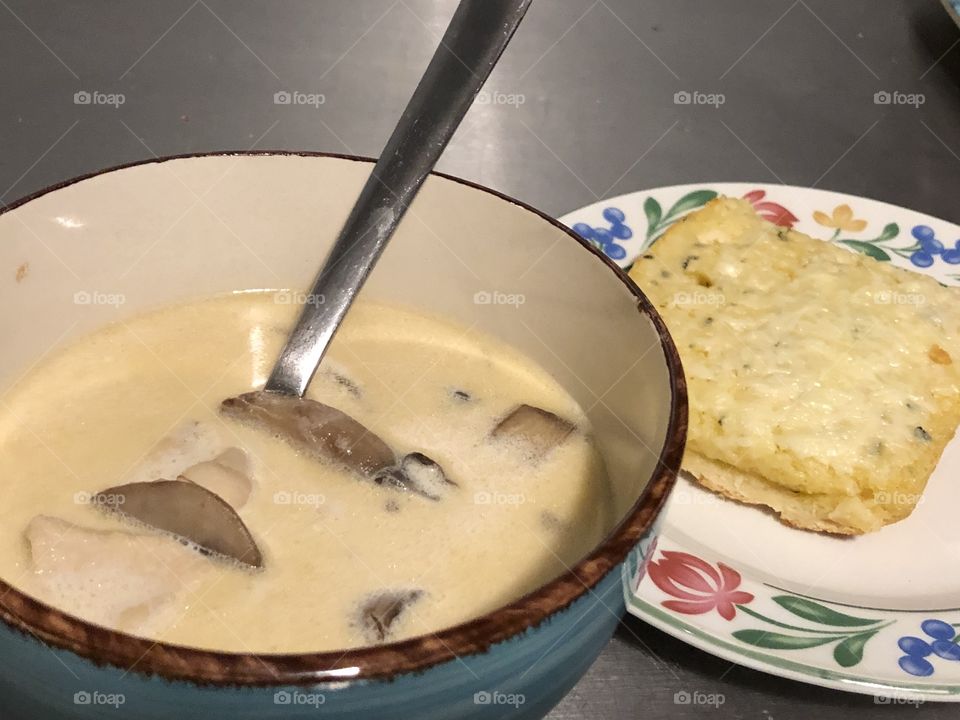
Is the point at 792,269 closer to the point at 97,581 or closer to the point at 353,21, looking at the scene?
the point at 97,581

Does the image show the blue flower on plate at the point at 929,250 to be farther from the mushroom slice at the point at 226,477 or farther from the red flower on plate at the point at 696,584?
the mushroom slice at the point at 226,477

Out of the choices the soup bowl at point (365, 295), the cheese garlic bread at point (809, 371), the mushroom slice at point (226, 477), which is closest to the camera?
the soup bowl at point (365, 295)

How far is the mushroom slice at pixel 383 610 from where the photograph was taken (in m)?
0.68

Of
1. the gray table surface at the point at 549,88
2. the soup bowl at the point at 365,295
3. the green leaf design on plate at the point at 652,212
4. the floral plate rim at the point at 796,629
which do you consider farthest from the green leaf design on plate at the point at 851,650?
the gray table surface at the point at 549,88

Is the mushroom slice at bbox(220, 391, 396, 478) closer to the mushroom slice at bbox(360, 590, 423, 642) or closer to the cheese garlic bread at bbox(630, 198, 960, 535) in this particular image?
the mushroom slice at bbox(360, 590, 423, 642)

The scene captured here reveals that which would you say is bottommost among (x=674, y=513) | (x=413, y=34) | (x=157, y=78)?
(x=674, y=513)

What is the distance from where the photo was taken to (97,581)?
71 cm

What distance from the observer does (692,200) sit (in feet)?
4.79

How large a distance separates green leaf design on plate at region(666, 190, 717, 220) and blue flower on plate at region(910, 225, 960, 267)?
314mm

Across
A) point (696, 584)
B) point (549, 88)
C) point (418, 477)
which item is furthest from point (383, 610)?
point (549, 88)

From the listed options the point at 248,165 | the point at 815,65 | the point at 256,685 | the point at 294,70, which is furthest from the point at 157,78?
the point at 256,685

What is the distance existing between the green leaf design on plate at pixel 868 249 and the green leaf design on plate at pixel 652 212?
0.95 ft

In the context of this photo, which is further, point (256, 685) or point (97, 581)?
point (97, 581)

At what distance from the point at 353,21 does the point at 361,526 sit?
4.93 ft
